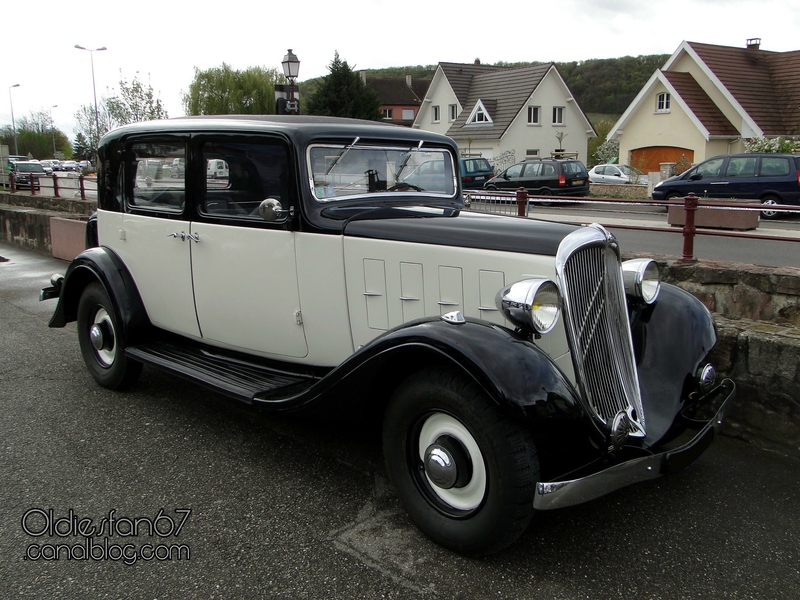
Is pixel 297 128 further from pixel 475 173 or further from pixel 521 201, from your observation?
pixel 475 173

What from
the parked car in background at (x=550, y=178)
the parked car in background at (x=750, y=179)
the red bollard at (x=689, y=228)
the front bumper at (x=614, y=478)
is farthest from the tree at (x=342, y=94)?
the front bumper at (x=614, y=478)

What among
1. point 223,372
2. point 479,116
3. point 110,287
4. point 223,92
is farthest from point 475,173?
point 223,92

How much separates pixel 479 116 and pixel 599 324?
38.0m

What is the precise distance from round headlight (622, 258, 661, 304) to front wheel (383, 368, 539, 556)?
1.24m

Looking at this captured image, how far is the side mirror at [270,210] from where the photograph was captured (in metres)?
3.37

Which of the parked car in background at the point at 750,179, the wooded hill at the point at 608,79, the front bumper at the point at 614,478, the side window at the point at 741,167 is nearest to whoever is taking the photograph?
the front bumper at the point at 614,478

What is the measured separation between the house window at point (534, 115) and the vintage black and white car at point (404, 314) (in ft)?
120

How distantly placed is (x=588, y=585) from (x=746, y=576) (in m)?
0.62

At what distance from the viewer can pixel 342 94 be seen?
115 ft

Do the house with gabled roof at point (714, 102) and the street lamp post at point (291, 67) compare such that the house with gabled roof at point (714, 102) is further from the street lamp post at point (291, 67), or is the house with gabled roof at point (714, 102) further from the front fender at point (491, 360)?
the front fender at point (491, 360)

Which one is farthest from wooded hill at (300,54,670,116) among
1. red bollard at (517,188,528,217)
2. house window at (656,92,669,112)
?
red bollard at (517,188,528,217)

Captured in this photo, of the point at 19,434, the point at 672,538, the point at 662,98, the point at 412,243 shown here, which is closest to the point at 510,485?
the point at 672,538

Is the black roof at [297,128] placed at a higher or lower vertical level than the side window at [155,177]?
higher

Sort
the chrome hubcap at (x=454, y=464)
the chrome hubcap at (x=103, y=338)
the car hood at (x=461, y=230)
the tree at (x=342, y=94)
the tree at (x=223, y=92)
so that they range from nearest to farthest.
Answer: the chrome hubcap at (x=454, y=464), the car hood at (x=461, y=230), the chrome hubcap at (x=103, y=338), the tree at (x=342, y=94), the tree at (x=223, y=92)
